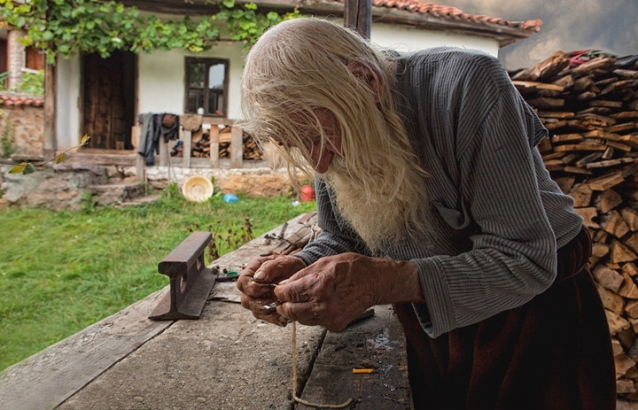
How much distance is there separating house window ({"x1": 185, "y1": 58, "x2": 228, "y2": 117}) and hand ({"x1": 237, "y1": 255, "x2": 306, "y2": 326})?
812 cm

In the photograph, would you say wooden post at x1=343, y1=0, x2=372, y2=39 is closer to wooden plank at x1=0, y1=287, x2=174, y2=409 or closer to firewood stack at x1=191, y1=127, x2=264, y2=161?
wooden plank at x1=0, y1=287, x2=174, y2=409

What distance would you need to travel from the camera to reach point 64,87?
29.9 ft

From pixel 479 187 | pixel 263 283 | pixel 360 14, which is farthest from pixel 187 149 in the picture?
pixel 479 187

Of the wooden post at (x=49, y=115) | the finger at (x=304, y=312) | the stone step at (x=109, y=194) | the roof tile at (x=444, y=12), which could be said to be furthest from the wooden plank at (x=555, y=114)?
the wooden post at (x=49, y=115)

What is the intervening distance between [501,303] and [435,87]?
61cm

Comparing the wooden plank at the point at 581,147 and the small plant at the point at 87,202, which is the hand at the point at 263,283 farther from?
the small plant at the point at 87,202

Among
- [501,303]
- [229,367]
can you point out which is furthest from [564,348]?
[229,367]

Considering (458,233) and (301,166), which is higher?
(301,166)

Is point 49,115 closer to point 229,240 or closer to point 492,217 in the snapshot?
point 229,240

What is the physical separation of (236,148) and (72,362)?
7814 mm

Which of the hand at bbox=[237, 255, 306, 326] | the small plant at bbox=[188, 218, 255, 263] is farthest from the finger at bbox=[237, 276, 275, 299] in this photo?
the small plant at bbox=[188, 218, 255, 263]

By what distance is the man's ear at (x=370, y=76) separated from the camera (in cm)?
124

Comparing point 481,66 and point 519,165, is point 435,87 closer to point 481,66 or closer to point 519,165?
point 481,66

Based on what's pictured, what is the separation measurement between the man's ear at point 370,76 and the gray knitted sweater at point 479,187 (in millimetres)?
74
